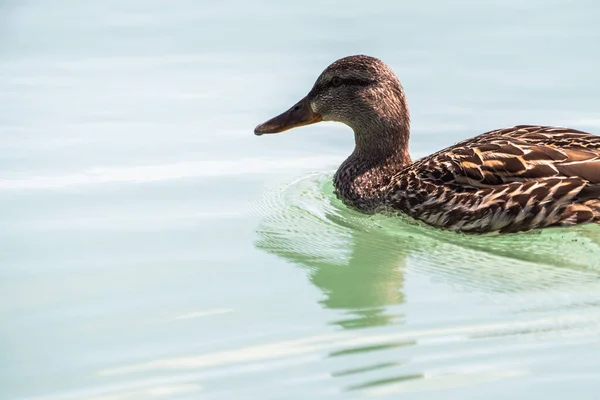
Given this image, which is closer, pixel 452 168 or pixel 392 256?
pixel 392 256

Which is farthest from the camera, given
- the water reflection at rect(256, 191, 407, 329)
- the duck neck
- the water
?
the duck neck

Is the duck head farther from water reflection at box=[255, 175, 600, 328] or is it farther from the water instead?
water reflection at box=[255, 175, 600, 328]

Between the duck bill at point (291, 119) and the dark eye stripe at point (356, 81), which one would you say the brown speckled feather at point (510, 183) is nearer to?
the dark eye stripe at point (356, 81)

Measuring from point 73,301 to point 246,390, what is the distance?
6.01 feet

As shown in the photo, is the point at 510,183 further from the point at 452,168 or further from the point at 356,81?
the point at 356,81

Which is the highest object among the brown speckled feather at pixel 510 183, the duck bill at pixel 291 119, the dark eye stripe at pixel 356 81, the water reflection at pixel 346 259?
the dark eye stripe at pixel 356 81

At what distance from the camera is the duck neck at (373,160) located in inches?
389

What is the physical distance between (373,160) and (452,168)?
117 cm

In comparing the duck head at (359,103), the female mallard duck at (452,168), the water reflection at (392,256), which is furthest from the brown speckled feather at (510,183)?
the duck head at (359,103)

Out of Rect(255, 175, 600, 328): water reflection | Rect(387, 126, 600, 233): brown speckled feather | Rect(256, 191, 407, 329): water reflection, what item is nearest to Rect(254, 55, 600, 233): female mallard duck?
Rect(387, 126, 600, 233): brown speckled feather

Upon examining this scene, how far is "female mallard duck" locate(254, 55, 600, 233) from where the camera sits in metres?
8.58

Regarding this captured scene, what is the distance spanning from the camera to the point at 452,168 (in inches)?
357

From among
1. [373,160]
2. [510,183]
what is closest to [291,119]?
[373,160]

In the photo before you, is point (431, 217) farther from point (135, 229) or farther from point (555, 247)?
point (135, 229)
